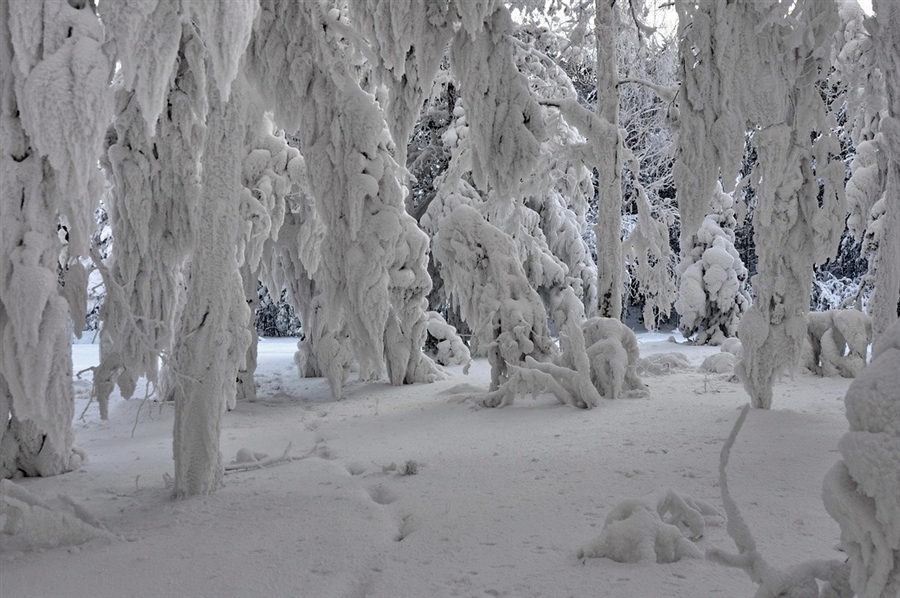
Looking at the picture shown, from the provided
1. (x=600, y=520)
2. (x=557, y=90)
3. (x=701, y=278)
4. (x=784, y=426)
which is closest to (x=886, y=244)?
(x=784, y=426)

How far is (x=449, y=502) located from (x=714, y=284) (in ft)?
34.5

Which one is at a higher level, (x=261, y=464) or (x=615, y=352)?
(x=615, y=352)

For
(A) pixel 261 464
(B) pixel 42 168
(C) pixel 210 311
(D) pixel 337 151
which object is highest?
(D) pixel 337 151

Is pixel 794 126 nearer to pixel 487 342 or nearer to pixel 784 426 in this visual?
pixel 784 426

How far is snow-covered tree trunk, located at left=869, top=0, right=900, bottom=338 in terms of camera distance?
12.3ft

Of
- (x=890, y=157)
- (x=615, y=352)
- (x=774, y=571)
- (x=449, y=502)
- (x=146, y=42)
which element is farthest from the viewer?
(x=615, y=352)

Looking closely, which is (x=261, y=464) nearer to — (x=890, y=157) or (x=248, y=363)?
(x=248, y=363)

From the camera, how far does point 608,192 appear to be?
7508 millimetres

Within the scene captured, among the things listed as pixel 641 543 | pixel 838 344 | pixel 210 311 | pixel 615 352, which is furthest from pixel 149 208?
pixel 838 344

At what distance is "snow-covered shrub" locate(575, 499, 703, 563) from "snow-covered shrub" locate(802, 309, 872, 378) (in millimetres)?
5329

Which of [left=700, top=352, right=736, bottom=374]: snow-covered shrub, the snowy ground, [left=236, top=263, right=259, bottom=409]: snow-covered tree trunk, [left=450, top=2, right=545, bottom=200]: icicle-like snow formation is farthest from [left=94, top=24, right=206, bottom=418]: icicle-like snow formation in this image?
[left=700, top=352, right=736, bottom=374]: snow-covered shrub

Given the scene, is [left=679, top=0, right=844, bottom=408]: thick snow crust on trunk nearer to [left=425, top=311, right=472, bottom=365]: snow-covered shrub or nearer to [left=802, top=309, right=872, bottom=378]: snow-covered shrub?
[left=802, top=309, right=872, bottom=378]: snow-covered shrub

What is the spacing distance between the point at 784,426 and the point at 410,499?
275cm

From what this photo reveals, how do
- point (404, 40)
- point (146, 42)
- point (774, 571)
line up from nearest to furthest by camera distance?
point (774, 571)
point (146, 42)
point (404, 40)
